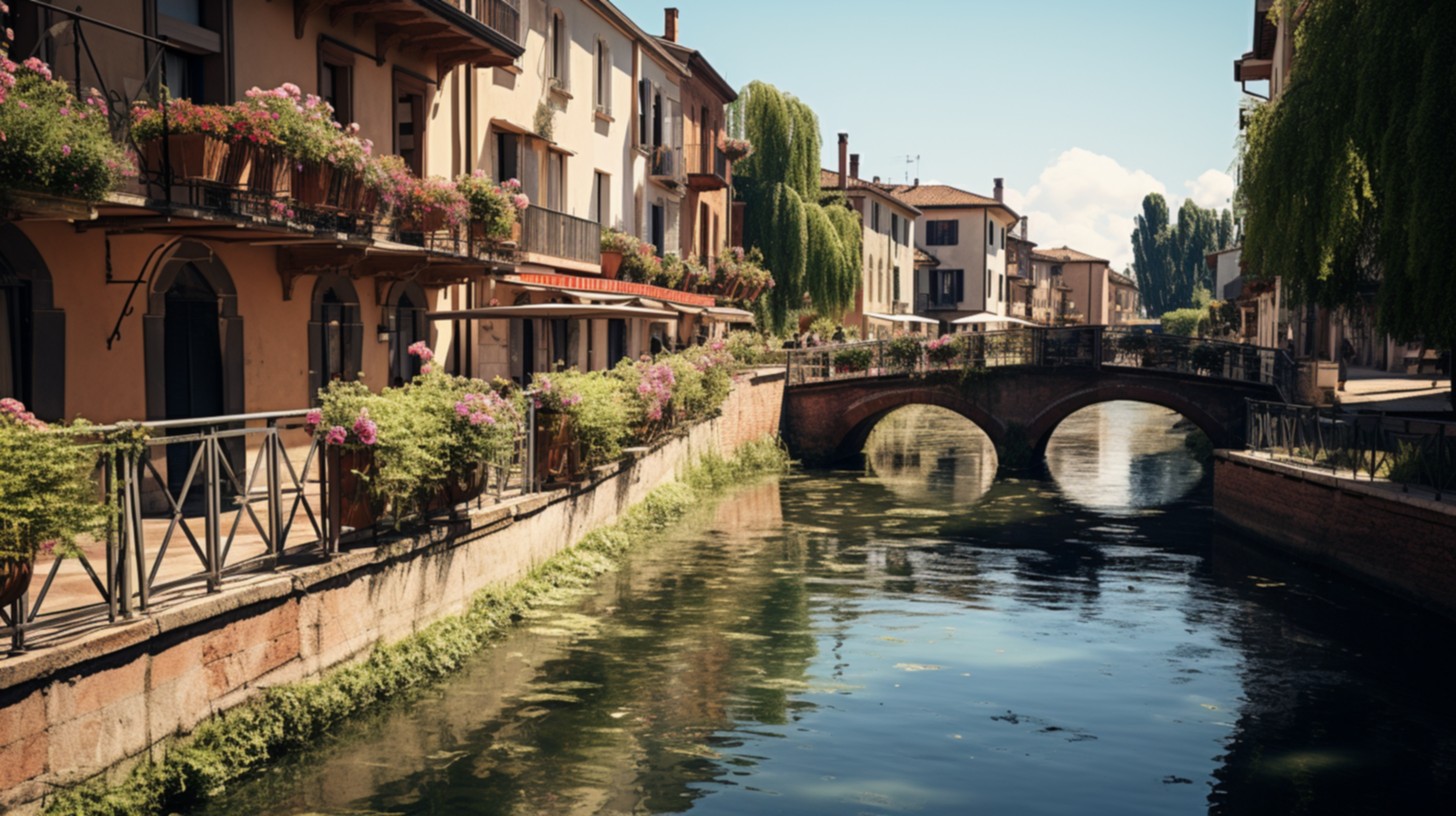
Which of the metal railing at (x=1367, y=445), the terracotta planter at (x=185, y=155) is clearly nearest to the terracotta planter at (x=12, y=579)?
the terracotta planter at (x=185, y=155)

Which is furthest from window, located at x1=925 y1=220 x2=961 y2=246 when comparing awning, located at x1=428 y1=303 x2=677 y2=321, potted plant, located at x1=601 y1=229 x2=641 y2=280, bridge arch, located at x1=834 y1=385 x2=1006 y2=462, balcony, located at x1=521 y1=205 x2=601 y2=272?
awning, located at x1=428 y1=303 x2=677 y2=321

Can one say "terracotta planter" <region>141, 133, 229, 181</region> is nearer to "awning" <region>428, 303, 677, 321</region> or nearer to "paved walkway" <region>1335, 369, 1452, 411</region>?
"awning" <region>428, 303, 677, 321</region>

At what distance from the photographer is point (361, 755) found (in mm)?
9984

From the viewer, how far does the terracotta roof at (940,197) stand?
81438mm

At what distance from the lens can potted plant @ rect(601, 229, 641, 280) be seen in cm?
2877

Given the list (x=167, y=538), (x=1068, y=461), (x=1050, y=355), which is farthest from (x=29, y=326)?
(x=1068, y=461)

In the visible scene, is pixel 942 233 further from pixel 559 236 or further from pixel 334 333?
pixel 334 333

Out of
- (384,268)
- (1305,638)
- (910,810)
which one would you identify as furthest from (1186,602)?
(384,268)

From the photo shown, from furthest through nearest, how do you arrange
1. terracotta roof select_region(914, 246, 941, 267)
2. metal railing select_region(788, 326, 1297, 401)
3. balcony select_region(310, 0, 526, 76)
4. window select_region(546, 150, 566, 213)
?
terracotta roof select_region(914, 246, 941, 267), metal railing select_region(788, 326, 1297, 401), window select_region(546, 150, 566, 213), balcony select_region(310, 0, 526, 76)

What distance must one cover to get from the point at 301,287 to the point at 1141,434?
39775 millimetres

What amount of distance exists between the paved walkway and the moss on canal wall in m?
16.0

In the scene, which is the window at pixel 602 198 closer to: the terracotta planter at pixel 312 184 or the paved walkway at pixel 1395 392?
the terracotta planter at pixel 312 184

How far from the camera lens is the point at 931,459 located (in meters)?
39.7

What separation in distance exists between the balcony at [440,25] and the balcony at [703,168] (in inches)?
633
